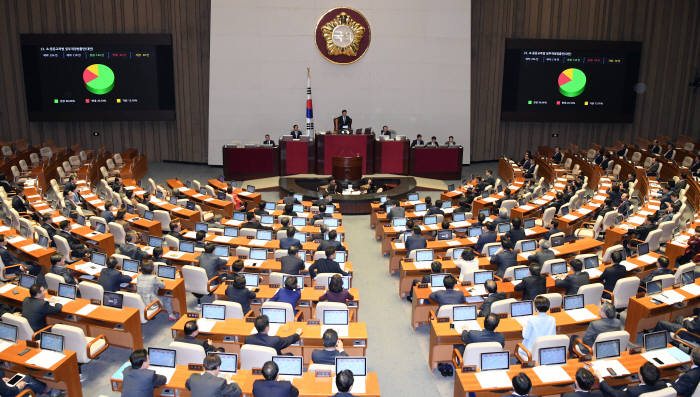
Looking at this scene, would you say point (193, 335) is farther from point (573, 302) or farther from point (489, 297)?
point (573, 302)

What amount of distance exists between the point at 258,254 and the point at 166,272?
76.0 inches

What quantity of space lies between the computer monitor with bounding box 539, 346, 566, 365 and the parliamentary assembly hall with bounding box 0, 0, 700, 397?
0.11ft

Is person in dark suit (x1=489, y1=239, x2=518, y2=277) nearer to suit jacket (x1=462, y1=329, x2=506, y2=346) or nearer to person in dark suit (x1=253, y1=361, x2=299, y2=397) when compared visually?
suit jacket (x1=462, y1=329, x2=506, y2=346)

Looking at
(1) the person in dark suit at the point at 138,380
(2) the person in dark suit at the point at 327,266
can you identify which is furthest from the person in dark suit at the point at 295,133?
(1) the person in dark suit at the point at 138,380

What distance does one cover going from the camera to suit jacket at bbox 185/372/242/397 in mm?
6109

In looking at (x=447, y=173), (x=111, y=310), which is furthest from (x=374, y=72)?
(x=111, y=310)

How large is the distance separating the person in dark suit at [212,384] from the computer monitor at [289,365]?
67 cm

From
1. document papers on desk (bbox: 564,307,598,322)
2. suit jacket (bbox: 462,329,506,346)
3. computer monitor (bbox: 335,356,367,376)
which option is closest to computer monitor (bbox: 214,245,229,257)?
computer monitor (bbox: 335,356,367,376)

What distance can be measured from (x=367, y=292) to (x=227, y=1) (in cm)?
1591

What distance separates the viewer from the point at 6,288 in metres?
9.22

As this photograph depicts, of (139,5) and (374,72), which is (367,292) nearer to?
(374,72)

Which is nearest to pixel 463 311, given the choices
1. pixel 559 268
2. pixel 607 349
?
pixel 607 349

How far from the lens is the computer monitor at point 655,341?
7.44 metres

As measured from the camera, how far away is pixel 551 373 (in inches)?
271
